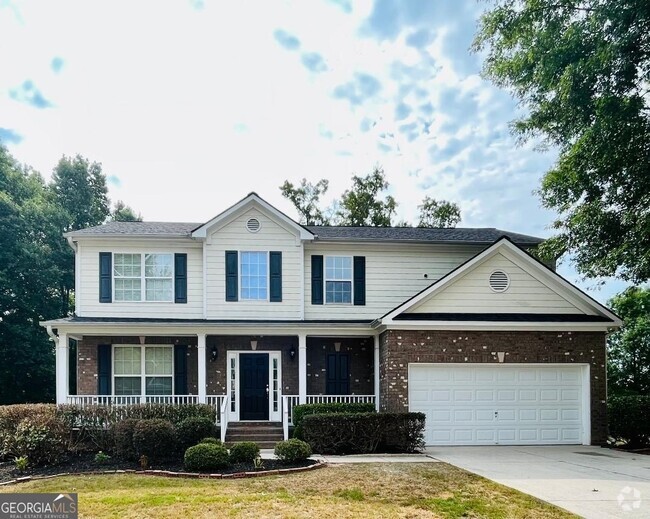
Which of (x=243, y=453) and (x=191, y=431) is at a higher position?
(x=191, y=431)

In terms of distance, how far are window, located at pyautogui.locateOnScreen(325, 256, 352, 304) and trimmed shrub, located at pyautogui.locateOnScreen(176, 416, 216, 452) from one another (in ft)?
20.7

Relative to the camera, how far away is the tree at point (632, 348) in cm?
2114

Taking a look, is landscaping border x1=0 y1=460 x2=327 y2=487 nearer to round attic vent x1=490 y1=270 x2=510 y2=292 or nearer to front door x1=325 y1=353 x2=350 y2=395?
front door x1=325 y1=353 x2=350 y2=395

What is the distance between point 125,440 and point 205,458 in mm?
2531

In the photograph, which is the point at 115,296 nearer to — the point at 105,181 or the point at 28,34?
the point at 28,34

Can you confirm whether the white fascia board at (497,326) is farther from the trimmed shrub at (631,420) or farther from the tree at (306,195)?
the tree at (306,195)

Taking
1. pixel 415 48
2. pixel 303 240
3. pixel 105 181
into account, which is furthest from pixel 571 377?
pixel 105 181

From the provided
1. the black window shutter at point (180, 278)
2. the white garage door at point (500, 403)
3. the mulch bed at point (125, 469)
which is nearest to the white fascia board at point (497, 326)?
the white garage door at point (500, 403)

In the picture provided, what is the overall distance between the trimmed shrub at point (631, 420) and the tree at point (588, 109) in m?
3.88

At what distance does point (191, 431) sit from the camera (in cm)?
1259

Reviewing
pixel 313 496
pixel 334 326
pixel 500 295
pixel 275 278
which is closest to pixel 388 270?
pixel 334 326

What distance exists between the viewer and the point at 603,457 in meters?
12.9

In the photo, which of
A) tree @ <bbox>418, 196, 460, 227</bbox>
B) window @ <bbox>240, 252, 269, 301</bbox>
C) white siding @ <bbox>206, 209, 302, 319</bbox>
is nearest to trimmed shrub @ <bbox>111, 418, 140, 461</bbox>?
white siding @ <bbox>206, 209, 302, 319</bbox>

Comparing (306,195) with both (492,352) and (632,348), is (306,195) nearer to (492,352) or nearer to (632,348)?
(632,348)
